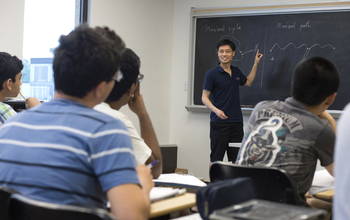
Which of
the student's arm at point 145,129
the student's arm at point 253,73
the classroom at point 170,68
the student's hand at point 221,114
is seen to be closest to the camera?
the student's arm at point 145,129

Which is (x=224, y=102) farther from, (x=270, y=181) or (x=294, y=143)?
(x=270, y=181)

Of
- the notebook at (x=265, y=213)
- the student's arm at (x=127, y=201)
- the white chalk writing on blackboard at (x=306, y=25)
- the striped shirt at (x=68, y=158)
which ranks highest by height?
the white chalk writing on blackboard at (x=306, y=25)

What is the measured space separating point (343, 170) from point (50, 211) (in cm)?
70

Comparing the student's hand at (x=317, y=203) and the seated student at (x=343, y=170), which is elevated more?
the seated student at (x=343, y=170)

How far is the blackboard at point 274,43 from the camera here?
13.8 ft

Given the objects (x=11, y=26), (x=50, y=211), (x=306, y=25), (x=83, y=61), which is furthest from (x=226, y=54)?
(x=50, y=211)

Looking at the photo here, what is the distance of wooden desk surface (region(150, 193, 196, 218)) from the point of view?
1.13 m

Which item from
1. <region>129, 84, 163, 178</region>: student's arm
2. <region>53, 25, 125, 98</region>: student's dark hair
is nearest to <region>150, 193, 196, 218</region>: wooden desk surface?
<region>53, 25, 125, 98</region>: student's dark hair

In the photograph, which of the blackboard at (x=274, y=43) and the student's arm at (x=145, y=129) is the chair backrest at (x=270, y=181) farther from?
the blackboard at (x=274, y=43)

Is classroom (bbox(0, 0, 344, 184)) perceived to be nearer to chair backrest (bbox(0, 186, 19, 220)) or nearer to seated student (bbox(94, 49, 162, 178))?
seated student (bbox(94, 49, 162, 178))

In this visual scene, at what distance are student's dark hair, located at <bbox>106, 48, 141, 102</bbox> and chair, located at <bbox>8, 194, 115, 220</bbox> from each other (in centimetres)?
84

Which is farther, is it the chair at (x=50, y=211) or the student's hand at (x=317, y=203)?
the student's hand at (x=317, y=203)

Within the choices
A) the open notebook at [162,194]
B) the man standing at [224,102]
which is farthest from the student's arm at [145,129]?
the man standing at [224,102]

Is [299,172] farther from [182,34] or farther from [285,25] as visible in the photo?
[182,34]
